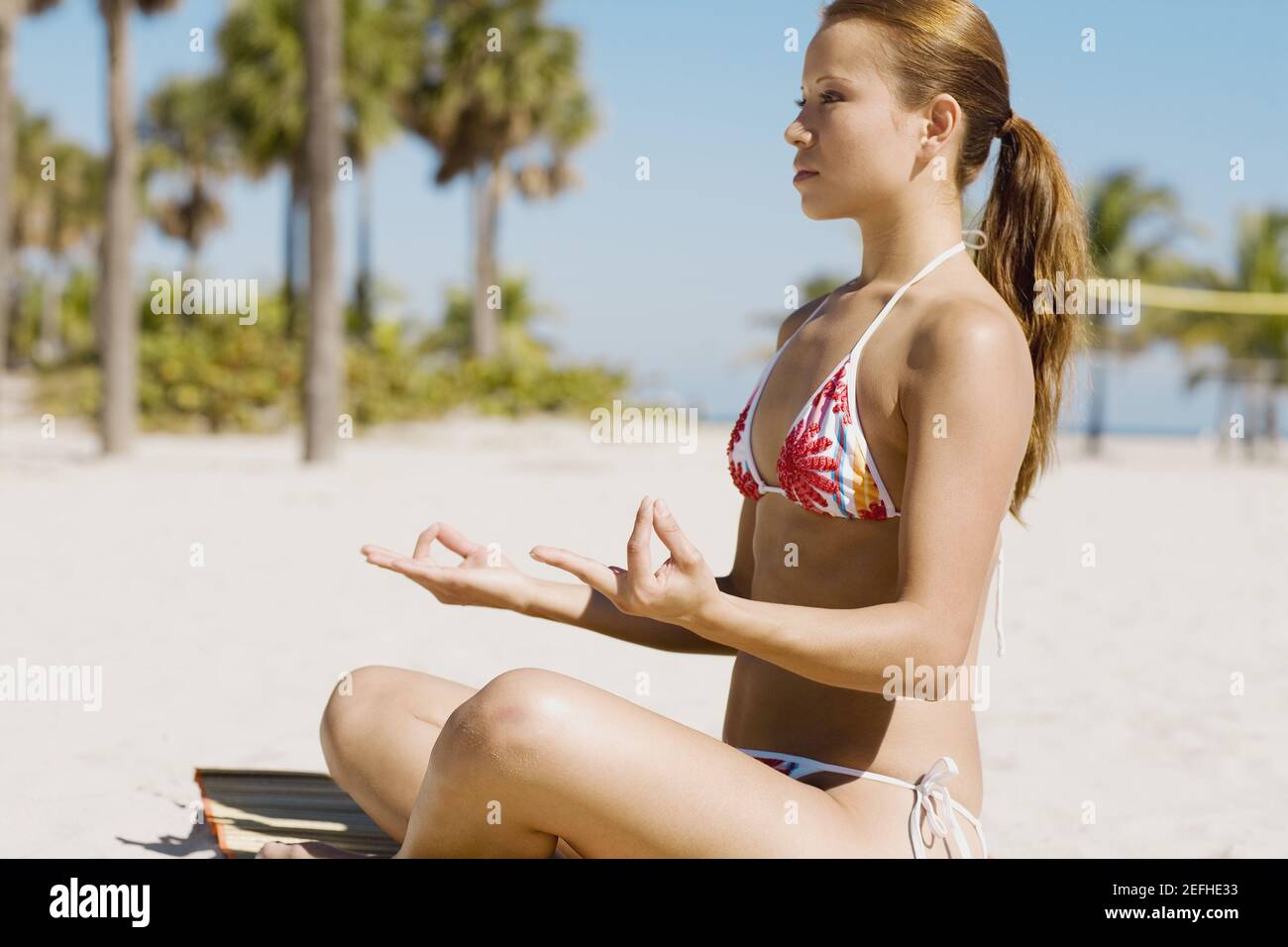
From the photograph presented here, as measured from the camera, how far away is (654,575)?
5.45ft

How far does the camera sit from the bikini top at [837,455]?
202 cm

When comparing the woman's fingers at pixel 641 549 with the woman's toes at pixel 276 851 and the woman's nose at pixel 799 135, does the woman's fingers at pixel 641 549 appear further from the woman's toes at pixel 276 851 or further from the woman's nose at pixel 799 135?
the woman's toes at pixel 276 851

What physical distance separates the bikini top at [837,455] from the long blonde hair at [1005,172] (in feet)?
0.69

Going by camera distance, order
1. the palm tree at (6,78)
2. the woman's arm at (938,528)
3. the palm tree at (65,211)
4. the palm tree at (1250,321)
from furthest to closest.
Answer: the palm tree at (65,211), the palm tree at (1250,321), the palm tree at (6,78), the woman's arm at (938,528)

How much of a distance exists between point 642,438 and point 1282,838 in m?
17.6

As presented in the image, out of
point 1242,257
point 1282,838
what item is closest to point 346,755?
point 1282,838

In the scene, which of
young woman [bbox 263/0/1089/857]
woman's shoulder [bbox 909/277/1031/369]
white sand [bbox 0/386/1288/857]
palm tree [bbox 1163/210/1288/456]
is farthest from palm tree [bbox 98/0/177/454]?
palm tree [bbox 1163/210/1288/456]

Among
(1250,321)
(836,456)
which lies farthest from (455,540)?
(1250,321)

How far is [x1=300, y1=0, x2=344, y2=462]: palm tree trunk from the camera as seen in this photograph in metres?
13.6

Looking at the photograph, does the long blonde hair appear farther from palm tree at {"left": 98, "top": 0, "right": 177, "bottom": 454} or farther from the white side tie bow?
palm tree at {"left": 98, "top": 0, "right": 177, "bottom": 454}

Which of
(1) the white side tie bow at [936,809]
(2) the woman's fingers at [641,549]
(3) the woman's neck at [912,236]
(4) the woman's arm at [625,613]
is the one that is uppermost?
(3) the woman's neck at [912,236]

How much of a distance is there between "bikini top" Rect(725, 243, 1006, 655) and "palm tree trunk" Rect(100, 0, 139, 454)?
13841 millimetres

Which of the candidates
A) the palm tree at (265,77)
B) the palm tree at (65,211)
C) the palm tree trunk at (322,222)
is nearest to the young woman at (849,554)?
the palm tree trunk at (322,222)
